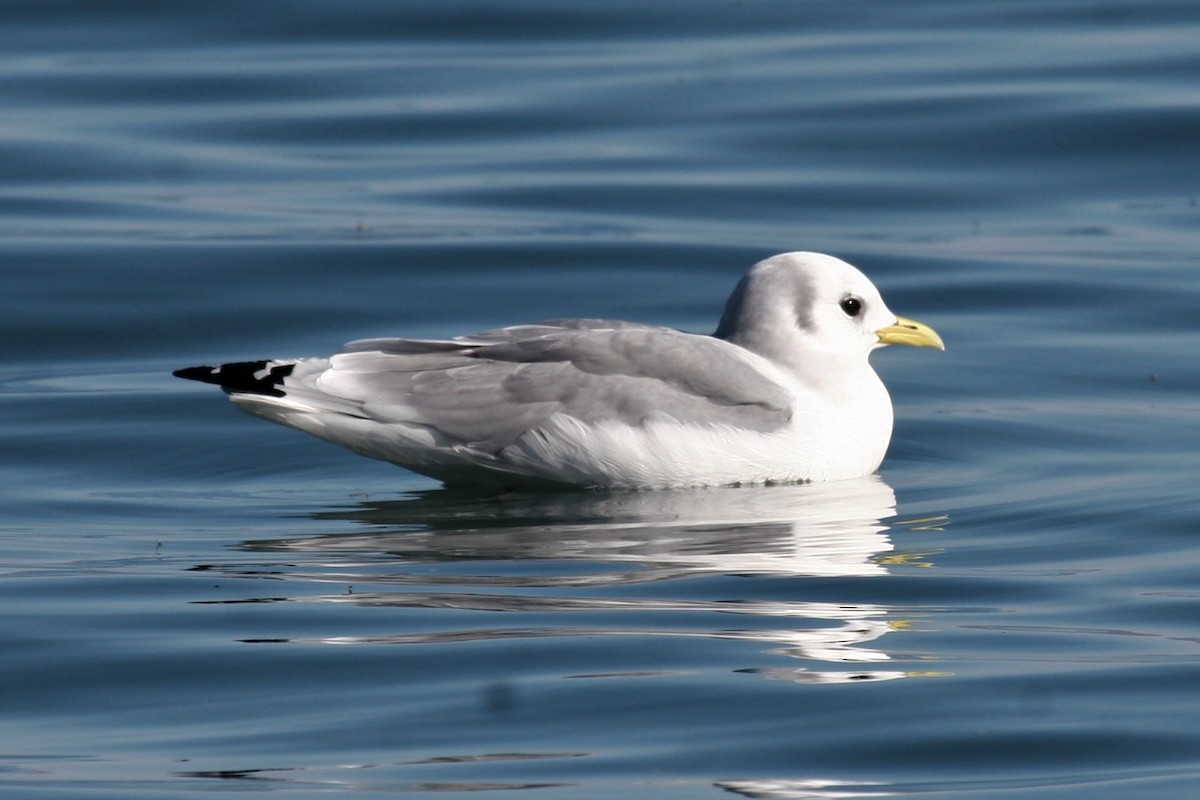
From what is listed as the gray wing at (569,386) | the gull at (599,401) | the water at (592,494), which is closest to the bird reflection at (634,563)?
the water at (592,494)

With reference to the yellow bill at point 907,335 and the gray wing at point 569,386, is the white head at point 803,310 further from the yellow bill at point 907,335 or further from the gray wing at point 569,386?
the gray wing at point 569,386

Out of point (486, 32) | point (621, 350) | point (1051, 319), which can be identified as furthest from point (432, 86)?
point (621, 350)

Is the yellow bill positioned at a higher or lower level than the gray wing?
higher

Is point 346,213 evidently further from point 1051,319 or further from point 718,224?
point 1051,319

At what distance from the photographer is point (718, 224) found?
14.2 m

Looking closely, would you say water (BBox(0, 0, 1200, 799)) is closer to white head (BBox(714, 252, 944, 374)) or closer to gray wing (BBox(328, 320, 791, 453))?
gray wing (BBox(328, 320, 791, 453))

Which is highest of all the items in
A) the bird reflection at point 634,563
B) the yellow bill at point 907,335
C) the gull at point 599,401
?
the yellow bill at point 907,335

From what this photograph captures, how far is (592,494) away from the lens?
8.49 metres

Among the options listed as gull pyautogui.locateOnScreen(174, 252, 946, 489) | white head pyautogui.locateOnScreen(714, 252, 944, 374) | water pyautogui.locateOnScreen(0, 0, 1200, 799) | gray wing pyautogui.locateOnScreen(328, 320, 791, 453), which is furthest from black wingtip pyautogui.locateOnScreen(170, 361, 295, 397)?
white head pyautogui.locateOnScreen(714, 252, 944, 374)

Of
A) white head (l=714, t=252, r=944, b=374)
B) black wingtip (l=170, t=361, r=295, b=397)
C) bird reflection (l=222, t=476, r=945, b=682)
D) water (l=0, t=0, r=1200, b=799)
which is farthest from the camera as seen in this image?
white head (l=714, t=252, r=944, b=374)

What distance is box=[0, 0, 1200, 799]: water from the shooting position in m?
5.43

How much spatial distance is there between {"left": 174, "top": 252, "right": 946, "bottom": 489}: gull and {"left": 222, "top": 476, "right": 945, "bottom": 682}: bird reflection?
0.42 feet

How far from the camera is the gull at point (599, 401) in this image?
8320mm

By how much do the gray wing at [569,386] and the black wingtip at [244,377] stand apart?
0.67ft
